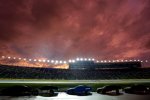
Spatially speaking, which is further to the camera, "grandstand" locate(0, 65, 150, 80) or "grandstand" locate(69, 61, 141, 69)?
"grandstand" locate(69, 61, 141, 69)

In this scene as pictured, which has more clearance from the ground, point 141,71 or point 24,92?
point 141,71

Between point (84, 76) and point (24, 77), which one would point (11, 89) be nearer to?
point (24, 77)

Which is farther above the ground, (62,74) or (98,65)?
(98,65)

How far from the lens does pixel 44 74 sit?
92688 mm

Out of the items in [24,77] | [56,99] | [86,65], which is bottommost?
[56,99]

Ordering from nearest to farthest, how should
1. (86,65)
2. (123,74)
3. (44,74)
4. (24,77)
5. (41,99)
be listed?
(41,99) → (24,77) → (44,74) → (123,74) → (86,65)

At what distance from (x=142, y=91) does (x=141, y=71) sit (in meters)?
64.8

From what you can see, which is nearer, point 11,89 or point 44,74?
point 11,89

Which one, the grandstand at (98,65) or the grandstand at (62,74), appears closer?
the grandstand at (62,74)

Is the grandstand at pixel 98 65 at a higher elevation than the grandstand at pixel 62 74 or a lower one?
higher

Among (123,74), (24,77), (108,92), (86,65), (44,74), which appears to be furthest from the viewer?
(86,65)

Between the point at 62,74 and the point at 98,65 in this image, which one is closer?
the point at 62,74

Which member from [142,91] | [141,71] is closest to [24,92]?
[142,91]

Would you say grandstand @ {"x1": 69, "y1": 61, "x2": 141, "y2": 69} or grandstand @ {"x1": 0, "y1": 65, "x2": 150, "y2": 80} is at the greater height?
grandstand @ {"x1": 69, "y1": 61, "x2": 141, "y2": 69}
